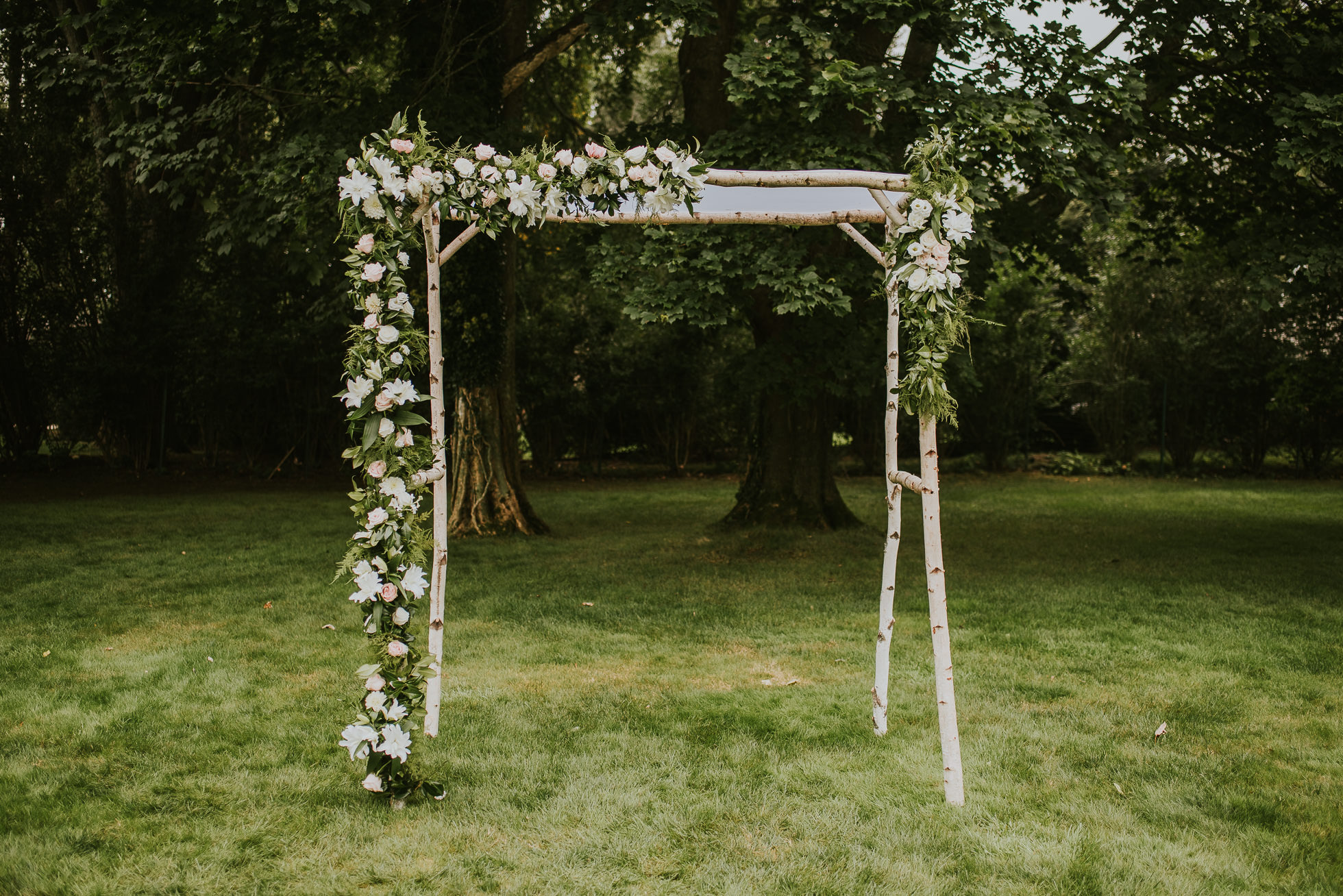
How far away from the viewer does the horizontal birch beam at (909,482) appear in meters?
3.64

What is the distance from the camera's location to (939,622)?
361 centimetres

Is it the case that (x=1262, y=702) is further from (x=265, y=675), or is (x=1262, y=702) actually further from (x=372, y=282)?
(x=265, y=675)

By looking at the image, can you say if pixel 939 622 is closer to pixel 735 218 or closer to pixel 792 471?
pixel 735 218

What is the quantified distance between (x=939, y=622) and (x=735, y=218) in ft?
6.11

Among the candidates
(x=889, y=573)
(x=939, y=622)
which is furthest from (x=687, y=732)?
(x=939, y=622)

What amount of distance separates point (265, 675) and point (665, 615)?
2.60 meters

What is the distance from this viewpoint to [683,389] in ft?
52.9

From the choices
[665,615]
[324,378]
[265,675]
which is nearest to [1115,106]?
[665,615]

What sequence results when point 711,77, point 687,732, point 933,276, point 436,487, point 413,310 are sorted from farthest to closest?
point 711,77, point 687,732, point 436,487, point 413,310, point 933,276

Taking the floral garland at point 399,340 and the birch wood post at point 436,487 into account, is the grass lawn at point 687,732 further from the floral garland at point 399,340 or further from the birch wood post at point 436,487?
the floral garland at point 399,340

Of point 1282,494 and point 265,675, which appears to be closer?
point 265,675

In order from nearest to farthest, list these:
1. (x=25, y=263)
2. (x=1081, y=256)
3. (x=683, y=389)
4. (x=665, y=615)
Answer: (x=665, y=615) < (x=1081, y=256) < (x=25, y=263) < (x=683, y=389)

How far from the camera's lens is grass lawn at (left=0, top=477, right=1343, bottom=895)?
10.0 ft

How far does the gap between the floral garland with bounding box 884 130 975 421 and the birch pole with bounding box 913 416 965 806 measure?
0.12 m
